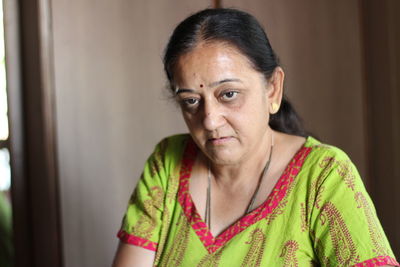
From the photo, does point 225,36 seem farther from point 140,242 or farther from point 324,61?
point 324,61

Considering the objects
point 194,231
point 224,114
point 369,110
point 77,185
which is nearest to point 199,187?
point 194,231

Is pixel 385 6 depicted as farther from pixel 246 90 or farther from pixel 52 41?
pixel 52 41

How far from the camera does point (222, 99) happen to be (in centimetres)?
121

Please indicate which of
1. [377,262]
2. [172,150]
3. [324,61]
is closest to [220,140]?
[172,150]

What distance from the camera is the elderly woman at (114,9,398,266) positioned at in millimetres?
1141

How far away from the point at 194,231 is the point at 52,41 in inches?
37.2

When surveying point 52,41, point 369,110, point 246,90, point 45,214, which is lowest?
point 45,214

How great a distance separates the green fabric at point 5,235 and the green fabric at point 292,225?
92 centimetres

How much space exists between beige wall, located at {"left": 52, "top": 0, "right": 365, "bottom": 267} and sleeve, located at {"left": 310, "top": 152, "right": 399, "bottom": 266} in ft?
3.46

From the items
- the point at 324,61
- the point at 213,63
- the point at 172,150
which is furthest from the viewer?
the point at 324,61

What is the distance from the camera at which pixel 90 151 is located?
79.1 inches

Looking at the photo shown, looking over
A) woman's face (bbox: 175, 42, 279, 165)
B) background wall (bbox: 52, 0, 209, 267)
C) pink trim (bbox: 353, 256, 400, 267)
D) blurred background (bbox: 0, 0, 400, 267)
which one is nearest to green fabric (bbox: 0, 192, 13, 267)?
blurred background (bbox: 0, 0, 400, 267)

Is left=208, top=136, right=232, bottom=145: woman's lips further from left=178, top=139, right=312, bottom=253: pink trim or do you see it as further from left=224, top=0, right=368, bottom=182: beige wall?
left=224, top=0, right=368, bottom=182: beige wall

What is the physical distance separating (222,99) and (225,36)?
142 mm
